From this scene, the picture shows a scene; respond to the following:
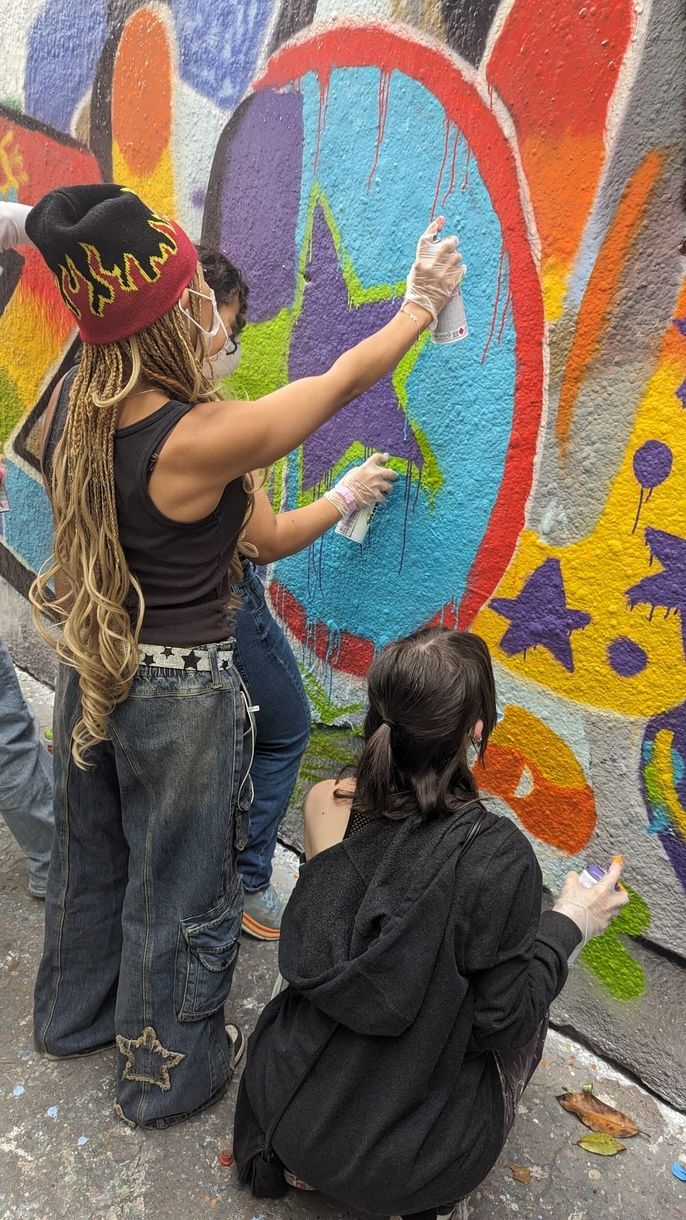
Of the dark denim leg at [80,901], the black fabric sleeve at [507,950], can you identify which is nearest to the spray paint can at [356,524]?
the dark denim leg at [80,901]

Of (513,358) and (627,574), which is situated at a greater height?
Result: (513,358)

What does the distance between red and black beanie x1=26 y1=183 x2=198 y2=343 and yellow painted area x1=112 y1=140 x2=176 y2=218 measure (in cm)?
155

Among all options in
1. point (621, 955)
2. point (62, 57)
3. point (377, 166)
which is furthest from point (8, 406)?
point (621, 955)

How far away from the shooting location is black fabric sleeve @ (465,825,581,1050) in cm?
138

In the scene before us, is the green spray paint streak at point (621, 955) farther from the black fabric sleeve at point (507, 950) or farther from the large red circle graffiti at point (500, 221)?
the large red circle graffiti at point (500, 221)

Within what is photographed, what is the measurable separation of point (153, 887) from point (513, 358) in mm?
1450

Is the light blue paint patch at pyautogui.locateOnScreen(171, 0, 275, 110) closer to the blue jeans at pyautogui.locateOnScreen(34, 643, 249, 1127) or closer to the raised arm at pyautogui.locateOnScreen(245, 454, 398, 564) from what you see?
the raised arm at pyautogui.locateOnScreen(245, 454, 398, 564)

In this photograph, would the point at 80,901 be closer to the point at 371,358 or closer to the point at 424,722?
the point at 424,722

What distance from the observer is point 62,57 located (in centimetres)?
322

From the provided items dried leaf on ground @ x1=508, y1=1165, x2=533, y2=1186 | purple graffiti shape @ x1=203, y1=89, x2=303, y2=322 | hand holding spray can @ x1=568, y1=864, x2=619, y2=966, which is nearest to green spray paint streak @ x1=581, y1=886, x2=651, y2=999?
hand holding spray can @ x1=568, y1=864, x2=619, y2=966

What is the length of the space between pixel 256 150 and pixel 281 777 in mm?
1845

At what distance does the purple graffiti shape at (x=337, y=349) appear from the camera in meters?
2.28

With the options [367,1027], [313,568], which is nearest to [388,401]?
[313,568]

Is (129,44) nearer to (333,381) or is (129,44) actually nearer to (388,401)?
(388,401)
